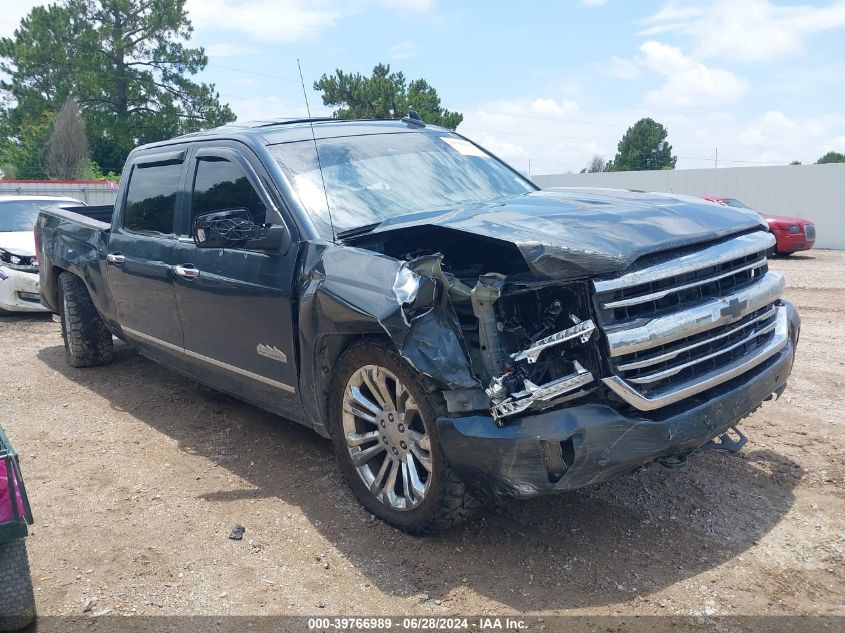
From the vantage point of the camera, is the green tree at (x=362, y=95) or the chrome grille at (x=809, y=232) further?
the green tree at (x=362, y=95)

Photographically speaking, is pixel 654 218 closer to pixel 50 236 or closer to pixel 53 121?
pixel 50 236

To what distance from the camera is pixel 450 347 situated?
3.26 metres

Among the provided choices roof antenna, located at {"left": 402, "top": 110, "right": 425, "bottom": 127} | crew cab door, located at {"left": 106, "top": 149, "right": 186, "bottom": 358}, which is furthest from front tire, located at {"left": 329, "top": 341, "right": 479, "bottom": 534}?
roof antenna, located at {"left": 402, "top": 110, "right": 425, "bottom": 127}

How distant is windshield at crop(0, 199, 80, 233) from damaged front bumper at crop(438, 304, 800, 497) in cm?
915

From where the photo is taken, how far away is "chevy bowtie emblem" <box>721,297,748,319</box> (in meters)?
3.46

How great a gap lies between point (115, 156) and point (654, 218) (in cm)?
4776

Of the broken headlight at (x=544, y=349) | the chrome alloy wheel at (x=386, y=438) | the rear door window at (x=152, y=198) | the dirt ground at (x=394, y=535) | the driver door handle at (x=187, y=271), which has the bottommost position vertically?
the dirt ground at (x=394, y=535)

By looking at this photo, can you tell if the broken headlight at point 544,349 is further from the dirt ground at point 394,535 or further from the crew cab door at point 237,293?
the crew cab door at point 237,293

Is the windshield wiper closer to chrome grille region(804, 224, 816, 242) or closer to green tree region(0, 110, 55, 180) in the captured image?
chrome grille region(804, 224, 816, 242)

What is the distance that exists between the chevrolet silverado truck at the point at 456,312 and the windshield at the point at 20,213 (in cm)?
708

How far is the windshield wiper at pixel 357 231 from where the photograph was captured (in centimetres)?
400

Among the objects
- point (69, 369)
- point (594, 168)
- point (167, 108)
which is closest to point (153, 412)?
point (69, 369)

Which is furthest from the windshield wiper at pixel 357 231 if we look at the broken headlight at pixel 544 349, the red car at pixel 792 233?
the red car at pixel 792 233

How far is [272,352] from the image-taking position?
427 cm
